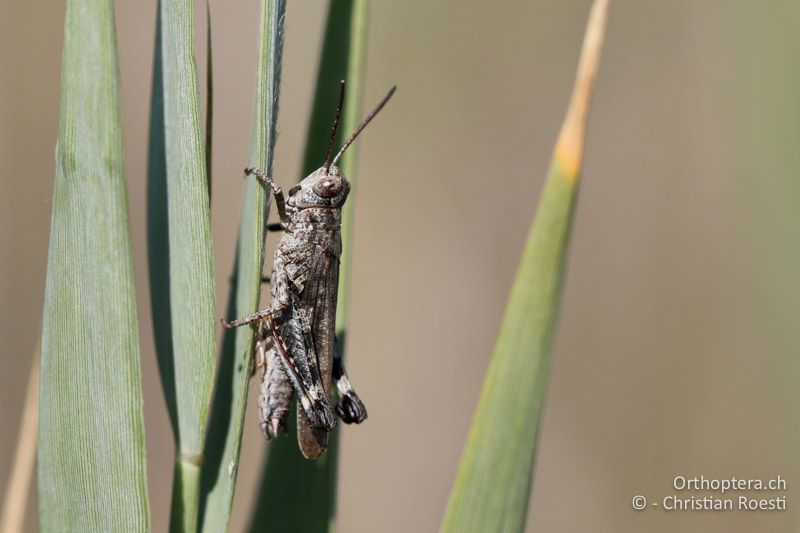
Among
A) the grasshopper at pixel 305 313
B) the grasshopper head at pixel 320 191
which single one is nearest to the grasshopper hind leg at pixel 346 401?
the grasshopper at pixel 305 313

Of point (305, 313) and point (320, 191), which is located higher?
point (320, 191)

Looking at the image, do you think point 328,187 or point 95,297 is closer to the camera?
point 95,297

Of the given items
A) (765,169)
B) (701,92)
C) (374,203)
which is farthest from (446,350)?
(765,169)

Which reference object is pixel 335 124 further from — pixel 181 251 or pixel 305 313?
pixel 305 313

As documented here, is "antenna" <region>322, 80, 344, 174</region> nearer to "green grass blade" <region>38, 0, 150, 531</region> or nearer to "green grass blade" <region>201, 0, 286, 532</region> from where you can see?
"green grass blade" <region>201, 0, 286, 532</region>

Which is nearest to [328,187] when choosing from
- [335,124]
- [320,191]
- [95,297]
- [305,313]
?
[320,191]

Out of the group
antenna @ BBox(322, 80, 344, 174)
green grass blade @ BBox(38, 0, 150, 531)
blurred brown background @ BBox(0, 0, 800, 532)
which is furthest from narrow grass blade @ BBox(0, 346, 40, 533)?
blurred brown background @ BBox(0, 0, 800, 532)

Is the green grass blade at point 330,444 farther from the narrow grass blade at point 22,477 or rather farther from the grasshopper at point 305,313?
the narrow grass blade at point 22,477

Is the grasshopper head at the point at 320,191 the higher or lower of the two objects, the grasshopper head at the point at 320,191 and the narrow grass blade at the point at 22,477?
the higher
